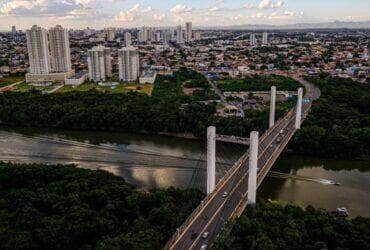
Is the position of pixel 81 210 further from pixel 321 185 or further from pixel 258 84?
pixel 258 84

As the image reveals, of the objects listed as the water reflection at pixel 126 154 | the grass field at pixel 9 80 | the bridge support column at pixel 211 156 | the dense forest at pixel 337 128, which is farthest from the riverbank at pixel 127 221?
the grass field at pixel 9 80

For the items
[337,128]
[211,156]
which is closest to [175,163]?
[211,156]

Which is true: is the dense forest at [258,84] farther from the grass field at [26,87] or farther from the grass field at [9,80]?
the grass field at [9,80]

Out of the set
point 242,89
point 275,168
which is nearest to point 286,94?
point 242,89

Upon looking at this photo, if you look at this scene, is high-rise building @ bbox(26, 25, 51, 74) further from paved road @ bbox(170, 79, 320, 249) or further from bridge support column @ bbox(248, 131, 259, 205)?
bridge support column @ bbox(248, 131, 259, 205)

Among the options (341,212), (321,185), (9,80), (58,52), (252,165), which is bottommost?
(321,185)

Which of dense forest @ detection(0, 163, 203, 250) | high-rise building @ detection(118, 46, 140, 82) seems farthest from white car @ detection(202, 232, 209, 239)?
high-rise building @ detection(118, 46, 140, 82)
